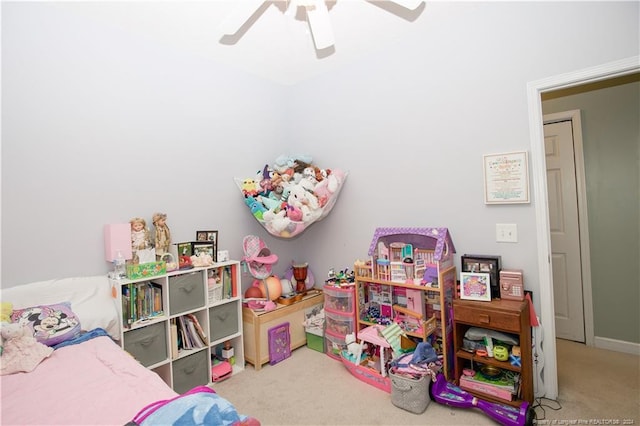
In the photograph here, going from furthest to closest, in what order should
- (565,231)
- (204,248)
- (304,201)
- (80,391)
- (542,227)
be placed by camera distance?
(565,231), (304,201), (204,248), (542,227), (80,391)

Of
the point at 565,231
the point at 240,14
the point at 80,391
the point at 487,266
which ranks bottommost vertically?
the point at 80,391

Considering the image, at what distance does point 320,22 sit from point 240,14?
45cm

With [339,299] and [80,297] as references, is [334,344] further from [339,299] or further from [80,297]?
[80,297]

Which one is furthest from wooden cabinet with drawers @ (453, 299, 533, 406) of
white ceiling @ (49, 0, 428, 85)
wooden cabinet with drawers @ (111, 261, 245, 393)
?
white ceiling @ (49, 0, 428, 85)

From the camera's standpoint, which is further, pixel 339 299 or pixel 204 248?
pixel 339 299

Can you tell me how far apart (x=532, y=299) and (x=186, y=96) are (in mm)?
2919

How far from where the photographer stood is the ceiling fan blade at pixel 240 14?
160 centimetres

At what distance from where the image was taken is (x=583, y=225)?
2881mm

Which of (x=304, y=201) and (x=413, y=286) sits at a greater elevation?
(x=304, y=201)

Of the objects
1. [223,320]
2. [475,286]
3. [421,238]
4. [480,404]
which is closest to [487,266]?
[475,286]

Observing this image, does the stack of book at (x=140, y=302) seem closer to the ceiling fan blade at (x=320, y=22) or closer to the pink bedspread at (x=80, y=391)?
the pink bedspread at (x=80, y=391)

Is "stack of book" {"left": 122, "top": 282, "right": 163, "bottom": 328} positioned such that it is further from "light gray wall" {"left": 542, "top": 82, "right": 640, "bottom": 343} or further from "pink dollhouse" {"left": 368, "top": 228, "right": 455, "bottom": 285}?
"light gray wall" {"left": 542, "top": 82, "right": 640, "bottom": 343}

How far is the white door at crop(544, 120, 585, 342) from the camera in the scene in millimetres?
2922

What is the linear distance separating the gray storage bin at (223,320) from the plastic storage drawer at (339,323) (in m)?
0.76
